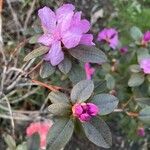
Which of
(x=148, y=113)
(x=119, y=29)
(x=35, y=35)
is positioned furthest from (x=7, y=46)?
(x=148, y=113)

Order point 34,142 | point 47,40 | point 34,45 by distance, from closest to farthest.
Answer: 1. point 47,40
2. point 34,142
3. point 34,45

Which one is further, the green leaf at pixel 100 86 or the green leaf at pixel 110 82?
the green leaf at pixel 110 82

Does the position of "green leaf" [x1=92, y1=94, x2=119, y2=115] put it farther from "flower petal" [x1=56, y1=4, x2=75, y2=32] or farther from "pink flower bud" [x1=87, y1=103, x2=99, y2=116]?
"flower petal" [x1=56, y1=4, x2=75, y2=32]

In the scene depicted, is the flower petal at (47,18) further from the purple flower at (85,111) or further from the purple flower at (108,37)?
the purple flower at (108,37)

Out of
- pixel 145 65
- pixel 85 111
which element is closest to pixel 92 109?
pixel 85 111

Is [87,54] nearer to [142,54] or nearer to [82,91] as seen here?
[82,91]

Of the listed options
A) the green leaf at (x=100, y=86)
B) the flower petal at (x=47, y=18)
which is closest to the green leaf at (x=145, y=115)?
the green leaf at (x=100, y=86)

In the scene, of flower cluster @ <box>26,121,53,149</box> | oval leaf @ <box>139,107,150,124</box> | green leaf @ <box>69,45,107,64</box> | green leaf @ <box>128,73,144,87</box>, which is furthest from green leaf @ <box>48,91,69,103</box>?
flower cluster @ <box>26,121,53,149</box>
